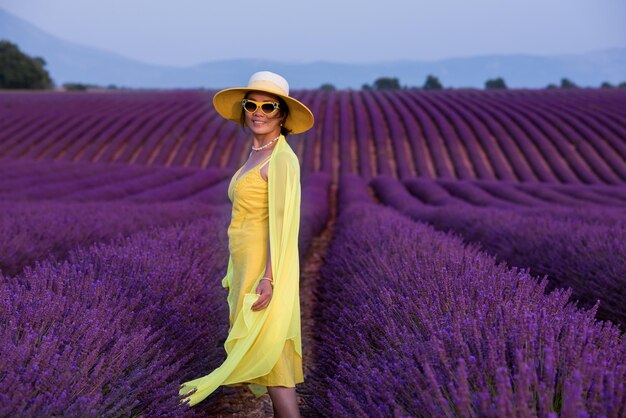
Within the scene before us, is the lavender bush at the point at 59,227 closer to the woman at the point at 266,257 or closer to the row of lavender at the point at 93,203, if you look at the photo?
the row of lavender at the point at 93,203

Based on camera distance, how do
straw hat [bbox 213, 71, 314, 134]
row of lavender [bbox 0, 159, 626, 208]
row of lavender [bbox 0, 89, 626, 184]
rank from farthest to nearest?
row of lavender [bbox 0, 89, 626, 184] → row of lavender [bbox 0, 159, 626, 208] → straw hat [bbox 213, 71, 314, 134]

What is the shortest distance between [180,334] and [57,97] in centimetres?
3449

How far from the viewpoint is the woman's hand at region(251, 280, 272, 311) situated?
2340 mm

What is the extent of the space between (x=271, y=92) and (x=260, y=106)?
0.09 meters

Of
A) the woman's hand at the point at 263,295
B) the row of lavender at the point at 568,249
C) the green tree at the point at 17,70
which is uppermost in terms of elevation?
the green tree at the point at 17,70

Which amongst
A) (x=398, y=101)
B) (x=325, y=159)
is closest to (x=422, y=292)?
(x=325, y=159)

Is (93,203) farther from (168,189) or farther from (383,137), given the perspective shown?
(383,137)

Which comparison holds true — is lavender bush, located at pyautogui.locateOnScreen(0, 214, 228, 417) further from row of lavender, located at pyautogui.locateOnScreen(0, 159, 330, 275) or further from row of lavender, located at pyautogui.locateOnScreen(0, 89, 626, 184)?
row of lavender, located at pyautogui.locateOnScreen(0, 89, 626, 184)

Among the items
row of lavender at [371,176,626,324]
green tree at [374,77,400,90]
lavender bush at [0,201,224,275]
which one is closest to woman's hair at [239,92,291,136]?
lavender bush at [0,201,224,275]

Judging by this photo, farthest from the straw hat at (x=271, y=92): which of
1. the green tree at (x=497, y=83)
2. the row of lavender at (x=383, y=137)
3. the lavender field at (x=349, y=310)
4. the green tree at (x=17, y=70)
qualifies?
the green tree at (x=497, y=83)

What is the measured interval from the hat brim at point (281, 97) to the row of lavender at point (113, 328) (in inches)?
35.6

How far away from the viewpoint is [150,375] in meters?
2.06

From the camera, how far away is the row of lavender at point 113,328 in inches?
65.8

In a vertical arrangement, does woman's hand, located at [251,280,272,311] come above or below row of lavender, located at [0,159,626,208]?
above
